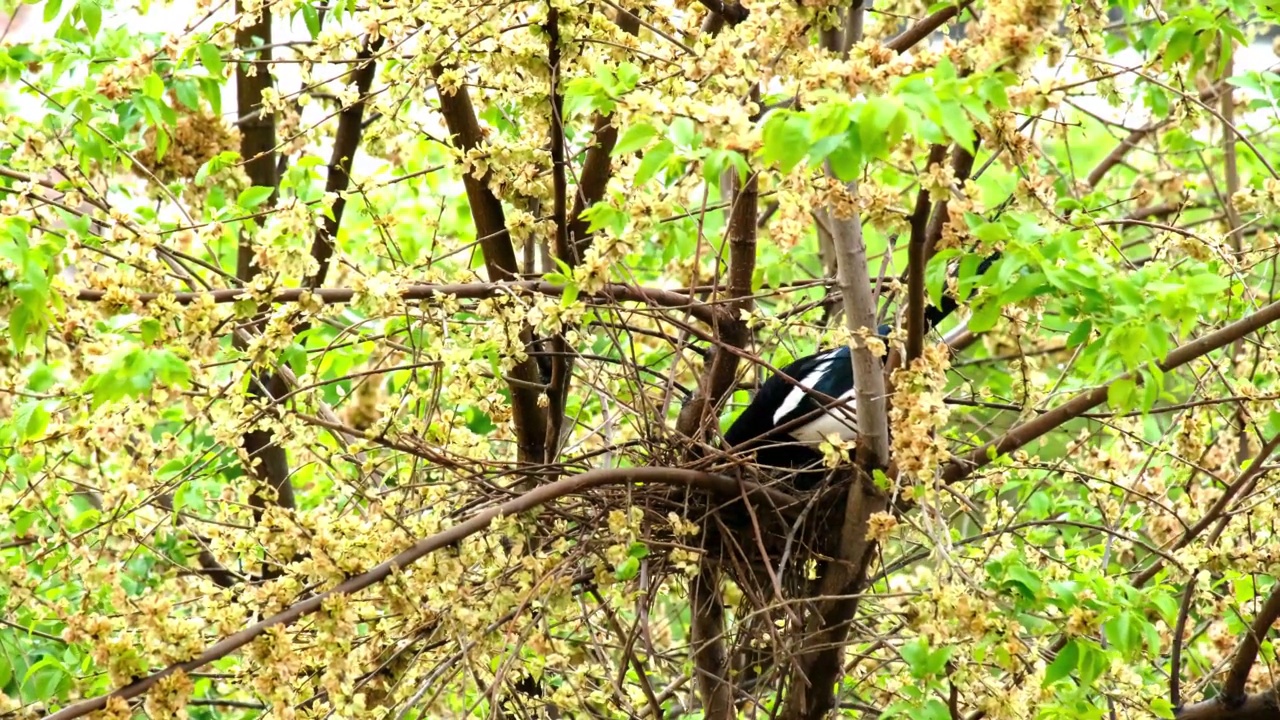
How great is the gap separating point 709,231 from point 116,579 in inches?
98.6

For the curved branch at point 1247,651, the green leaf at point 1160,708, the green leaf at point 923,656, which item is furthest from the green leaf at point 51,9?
the curved branch at point 1247,651

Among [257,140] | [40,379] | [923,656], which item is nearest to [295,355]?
[923,656]

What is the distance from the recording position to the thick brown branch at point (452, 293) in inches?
96.5

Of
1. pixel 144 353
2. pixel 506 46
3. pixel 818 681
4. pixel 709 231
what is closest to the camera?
pixel 144 353

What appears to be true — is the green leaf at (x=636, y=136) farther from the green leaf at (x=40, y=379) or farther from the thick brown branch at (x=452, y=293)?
the green leaf at (x=40, y=379)

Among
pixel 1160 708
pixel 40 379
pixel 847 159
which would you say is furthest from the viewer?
pixel 40 379

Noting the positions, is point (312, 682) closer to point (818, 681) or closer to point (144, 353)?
point (144, 353)

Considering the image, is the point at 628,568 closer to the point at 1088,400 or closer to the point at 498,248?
the point at 1088,400

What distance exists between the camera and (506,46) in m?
2.65

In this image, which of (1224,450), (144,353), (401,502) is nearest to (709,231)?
(1224,450)

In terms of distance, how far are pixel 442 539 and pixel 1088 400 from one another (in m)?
1.11

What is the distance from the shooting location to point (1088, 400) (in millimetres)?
2328

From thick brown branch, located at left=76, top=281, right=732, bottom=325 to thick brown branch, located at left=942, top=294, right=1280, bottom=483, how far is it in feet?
1.97

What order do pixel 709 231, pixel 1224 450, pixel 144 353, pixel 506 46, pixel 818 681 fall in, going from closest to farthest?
pixel 144 353, pixel 506 46, pixel 818 681, pixel 1224 450, pixel 709 231
